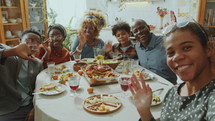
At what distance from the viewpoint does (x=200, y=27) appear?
84 centimetres

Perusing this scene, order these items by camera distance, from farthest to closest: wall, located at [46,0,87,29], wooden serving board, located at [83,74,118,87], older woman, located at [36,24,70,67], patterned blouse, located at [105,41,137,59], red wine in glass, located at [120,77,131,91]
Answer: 1. wall, located at [46,0,87,29]
2. patterned blouse, located at [105,41,137,59]
3. older woman, located at [36,24,70,67]
4. wooden serving board, located at [83,74,118,87]
5. red wine in glass, located at [120,77,131,91]

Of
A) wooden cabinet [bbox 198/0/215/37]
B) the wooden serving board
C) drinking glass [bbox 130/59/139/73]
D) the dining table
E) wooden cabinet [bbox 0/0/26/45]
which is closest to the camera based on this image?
the dining table

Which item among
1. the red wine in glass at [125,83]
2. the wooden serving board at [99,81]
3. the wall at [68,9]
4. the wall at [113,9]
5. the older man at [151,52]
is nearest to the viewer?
the red wine in glass at [125,83]

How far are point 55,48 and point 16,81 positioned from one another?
80 cm

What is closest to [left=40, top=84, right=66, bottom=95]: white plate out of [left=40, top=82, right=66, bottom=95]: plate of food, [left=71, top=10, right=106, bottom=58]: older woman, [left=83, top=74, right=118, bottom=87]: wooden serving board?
[left=40, top=82, right=66, bottom=95]: plate of food

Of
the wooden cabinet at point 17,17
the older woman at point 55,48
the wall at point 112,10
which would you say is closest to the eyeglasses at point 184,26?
the older woman at point 55,48

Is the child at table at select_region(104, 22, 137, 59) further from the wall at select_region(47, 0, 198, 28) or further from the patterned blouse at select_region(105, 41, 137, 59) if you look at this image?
the wall at select_region(47, 0, 198, 28)

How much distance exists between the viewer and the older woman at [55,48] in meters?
2.29

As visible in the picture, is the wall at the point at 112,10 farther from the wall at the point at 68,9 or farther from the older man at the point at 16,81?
the older man at the point at 16,81

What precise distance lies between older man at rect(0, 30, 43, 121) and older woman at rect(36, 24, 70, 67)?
416mm

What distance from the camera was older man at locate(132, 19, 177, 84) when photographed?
199cm

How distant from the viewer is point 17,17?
405cm

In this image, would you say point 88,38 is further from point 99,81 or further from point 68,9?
point 68,9

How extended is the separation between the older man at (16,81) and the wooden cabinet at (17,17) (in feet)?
7.61
